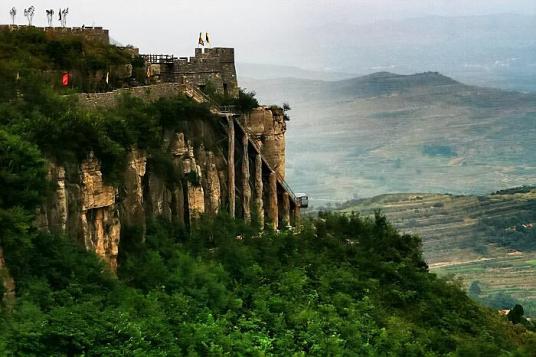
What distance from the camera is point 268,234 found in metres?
32.8

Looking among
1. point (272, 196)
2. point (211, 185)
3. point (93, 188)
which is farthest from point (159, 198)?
point (272, 196)

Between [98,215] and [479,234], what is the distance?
97.8 m

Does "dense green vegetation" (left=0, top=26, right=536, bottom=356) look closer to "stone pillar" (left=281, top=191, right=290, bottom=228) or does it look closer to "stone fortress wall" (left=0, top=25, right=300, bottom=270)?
"stone fortress wall" (left=0, top=25, right=300, bottom=270)

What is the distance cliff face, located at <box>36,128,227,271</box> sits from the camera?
935 inches

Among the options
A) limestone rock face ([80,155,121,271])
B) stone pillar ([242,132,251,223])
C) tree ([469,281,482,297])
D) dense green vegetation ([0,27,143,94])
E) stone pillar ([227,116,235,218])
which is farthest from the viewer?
tree ([469,281,482,297])

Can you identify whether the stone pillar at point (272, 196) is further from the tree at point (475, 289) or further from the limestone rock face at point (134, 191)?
the tree at point (475, 289)

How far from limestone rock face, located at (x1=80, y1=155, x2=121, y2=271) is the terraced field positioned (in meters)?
63.9

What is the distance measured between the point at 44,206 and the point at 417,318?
38.4 feet

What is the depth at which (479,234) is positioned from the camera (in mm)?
119750

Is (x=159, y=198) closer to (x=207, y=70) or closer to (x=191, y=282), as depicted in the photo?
(x=191, y=282)

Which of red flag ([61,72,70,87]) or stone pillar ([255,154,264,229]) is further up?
red flag ([61,72,70,87])

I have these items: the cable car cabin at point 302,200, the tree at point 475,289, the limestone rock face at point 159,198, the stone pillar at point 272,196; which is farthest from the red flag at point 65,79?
the tree at point 475,289

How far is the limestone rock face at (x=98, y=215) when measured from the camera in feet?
80.1

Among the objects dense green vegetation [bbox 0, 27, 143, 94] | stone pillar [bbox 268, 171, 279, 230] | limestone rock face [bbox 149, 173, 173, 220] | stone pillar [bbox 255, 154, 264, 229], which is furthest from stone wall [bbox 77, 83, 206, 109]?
stone pillar [bbox 268, 171, 279, 230]
